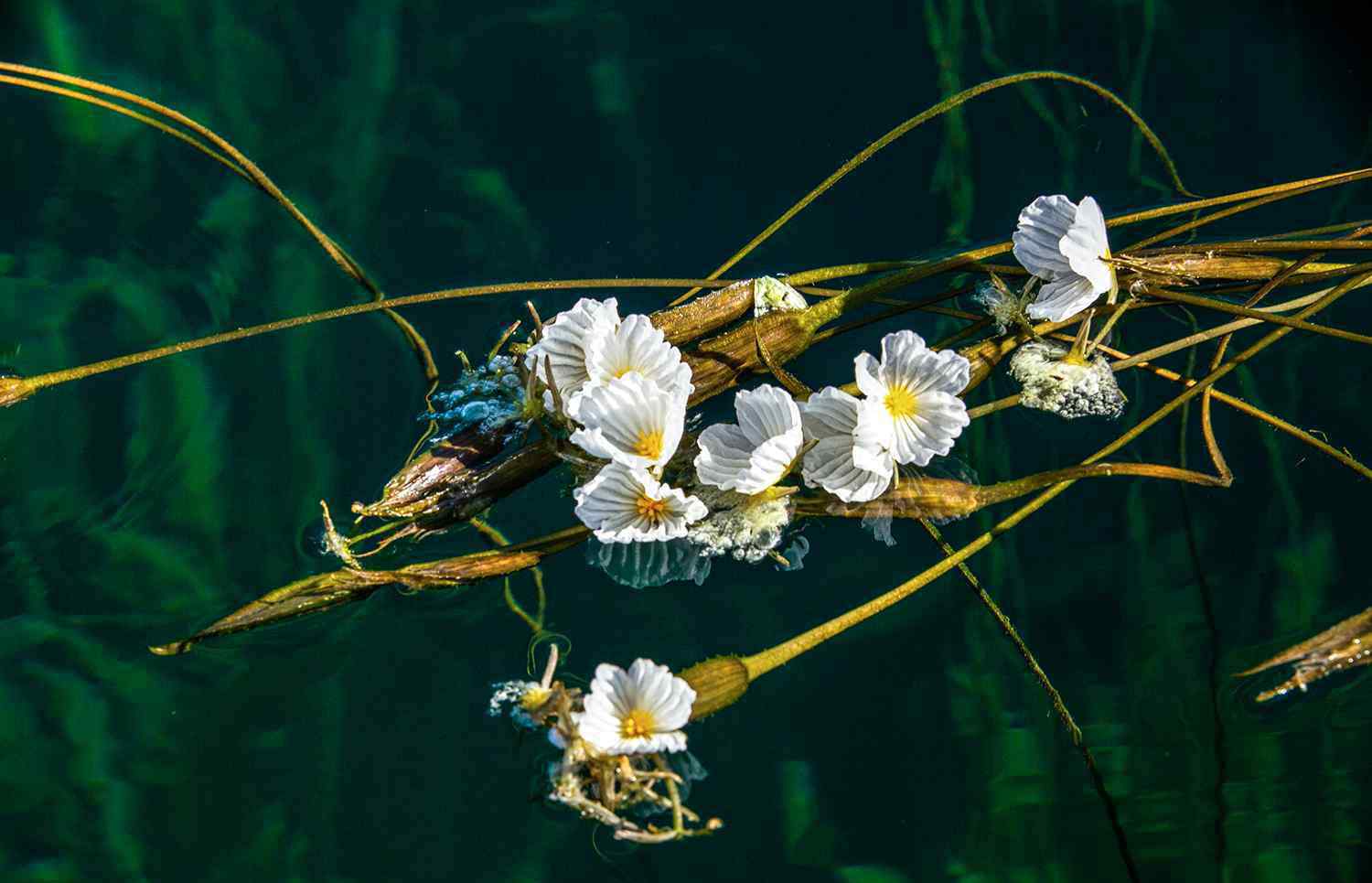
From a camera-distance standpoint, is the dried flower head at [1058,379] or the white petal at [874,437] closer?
the white petal at [874,437]

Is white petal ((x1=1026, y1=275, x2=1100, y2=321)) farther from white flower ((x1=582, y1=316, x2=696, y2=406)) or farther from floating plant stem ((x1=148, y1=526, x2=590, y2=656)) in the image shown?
floating plant stem ((x1=148, y1=526, x2=590, y2=656))

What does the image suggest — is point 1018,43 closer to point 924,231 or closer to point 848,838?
point 924,231

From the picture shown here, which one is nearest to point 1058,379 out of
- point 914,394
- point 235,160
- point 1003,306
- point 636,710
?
point 1003,306

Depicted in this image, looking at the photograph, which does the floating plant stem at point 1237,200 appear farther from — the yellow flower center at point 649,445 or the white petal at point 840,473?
the yellow flower center at point 649,445

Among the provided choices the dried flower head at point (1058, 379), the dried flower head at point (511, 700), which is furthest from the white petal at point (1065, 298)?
the dried flower head at point (511, 700)

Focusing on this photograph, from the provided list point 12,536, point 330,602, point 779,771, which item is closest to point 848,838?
point 779,771

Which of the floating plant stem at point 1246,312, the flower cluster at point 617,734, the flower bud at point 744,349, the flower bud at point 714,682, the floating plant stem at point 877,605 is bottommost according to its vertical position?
the flower cluster at point 617,734

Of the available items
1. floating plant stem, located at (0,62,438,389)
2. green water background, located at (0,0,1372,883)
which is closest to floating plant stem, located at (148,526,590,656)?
green water background, located at (0,0,1372,883)
